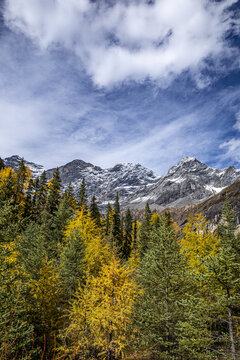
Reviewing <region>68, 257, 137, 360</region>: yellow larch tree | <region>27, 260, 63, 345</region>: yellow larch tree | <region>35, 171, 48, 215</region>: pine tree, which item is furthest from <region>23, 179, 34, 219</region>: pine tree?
<region>68, 257, 137, 360</region>: yellow larch tree

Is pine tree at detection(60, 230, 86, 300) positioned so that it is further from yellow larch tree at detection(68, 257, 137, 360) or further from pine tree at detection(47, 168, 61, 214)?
pine tree at detection(47, 168, 61, 214)

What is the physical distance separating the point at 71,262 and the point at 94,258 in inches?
149

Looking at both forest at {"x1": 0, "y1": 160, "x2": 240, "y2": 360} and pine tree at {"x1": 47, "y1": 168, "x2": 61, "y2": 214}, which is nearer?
forest at {"x1": 0, "y1": 160, "x2": 240, "y2": 360}

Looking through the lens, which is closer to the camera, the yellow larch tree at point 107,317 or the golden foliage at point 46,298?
the yellow larch tree at point 107,317

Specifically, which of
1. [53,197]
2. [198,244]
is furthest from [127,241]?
[198,244]

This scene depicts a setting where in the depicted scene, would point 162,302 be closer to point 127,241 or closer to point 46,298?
point 46,298

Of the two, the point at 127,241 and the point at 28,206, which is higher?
the point at 28,206

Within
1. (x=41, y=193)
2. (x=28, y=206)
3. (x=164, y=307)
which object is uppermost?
(x=41, y=193)

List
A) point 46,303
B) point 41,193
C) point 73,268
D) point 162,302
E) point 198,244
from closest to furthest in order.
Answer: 1. point 162,302
2. point 46,303
3. point 73,268
4. point 198,244
5. point 41,193

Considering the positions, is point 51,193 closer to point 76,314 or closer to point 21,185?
point 21,185

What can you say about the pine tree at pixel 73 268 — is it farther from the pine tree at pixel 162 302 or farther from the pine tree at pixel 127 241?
the pine tree at pixel 127 241

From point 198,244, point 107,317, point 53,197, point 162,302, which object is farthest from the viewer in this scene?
point 53,197

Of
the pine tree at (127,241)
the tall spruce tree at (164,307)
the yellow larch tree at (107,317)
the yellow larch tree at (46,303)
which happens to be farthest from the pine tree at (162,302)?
the pine tree at (127,241)

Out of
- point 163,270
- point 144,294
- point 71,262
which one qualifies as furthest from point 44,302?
point 163,270
